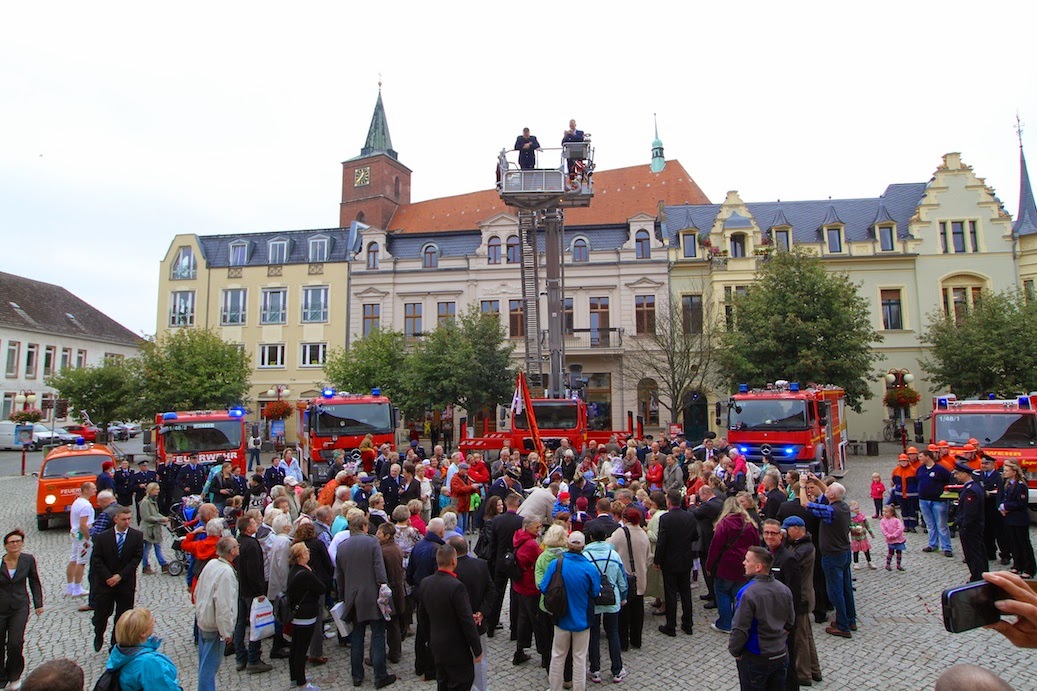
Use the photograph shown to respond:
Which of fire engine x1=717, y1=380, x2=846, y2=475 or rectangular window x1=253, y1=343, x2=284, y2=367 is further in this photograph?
rectangular window x1=253, y1=343, x2=284, y2=367

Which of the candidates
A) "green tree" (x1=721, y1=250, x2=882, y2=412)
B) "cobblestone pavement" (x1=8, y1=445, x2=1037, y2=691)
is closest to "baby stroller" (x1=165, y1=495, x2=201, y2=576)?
"cobblestone pavement" (x1=8, y1=445, x2=1037, y2=691)

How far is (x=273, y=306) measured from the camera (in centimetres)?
4016

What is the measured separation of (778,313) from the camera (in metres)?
28.6

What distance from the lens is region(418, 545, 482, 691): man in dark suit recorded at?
555cm

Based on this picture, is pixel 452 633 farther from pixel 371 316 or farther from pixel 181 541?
pixel 371 316

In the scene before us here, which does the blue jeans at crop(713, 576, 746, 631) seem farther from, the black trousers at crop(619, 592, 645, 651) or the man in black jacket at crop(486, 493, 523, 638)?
the man in black jacket at crop(486, 493, 523, 638)

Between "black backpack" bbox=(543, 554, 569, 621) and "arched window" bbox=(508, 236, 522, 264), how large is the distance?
32.4 m

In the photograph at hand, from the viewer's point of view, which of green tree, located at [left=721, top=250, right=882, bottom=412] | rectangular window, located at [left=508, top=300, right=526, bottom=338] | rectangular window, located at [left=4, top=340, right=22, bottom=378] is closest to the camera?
green tree, located at [left=721, top=250, right=882, bottom=412]

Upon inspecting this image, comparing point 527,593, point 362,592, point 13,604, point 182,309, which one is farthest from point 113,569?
point 182,309

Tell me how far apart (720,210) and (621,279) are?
22.2ft

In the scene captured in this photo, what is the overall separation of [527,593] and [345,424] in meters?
13.8

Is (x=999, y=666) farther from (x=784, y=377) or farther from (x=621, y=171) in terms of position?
(x=621, y=171)

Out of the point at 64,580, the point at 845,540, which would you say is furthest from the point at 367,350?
the point at 845,540

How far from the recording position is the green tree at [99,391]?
32219 millimetres
